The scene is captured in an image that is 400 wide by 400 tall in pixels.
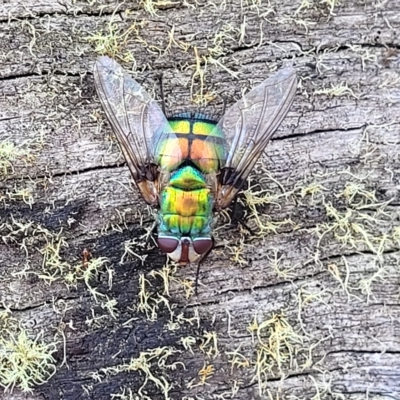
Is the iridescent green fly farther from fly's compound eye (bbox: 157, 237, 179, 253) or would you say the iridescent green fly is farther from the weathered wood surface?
the weathered wood surface

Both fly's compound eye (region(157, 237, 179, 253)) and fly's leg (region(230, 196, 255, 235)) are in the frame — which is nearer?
fly's compound eye (region(157, 237, 179, 253))

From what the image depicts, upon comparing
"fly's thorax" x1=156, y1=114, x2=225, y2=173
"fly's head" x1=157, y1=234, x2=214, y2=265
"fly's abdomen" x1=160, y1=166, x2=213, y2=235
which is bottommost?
"fly's head" x1=157, y1=234, x2=214, y2=265

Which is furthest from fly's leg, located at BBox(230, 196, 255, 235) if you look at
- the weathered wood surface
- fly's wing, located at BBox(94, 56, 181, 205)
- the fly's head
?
fly's wing, located at BBox(94, 56, 181, 205)

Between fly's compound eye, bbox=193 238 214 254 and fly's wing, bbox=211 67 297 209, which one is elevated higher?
fly's wing, bbox=211 67 297 209

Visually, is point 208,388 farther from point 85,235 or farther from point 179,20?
point 179,20

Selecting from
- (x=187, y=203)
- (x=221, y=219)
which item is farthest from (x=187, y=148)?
(x=221, y=219)

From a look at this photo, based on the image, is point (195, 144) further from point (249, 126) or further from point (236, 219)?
point (236, 219)
